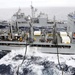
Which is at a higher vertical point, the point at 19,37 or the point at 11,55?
the point at 19,37

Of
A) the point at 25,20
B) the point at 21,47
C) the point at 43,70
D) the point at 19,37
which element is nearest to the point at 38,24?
the point at 25,20

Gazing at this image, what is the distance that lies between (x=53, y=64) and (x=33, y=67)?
1988 mm

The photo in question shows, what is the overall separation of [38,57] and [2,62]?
3.68 m

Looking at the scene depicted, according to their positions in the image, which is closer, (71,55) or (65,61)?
(65,61)

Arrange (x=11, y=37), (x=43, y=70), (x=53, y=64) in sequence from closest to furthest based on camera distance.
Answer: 1. (x=43, y=70)
2. (x=53, y=64)
3. (x=11, y=37)

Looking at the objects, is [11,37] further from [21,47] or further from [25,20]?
[25,20]

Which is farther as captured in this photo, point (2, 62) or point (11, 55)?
point (11, 55)

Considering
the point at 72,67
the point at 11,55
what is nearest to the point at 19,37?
the point at 11,55

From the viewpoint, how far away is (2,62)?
49.9ft

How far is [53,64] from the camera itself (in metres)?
14.7

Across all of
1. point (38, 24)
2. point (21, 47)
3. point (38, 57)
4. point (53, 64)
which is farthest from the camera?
point (38, 24)

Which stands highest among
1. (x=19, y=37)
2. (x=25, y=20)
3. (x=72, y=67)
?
(x=25, y=20)

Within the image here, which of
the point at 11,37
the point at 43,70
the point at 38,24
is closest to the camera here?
the point at 43,70

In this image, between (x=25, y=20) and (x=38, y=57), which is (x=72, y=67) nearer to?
(x=38, y=57)
